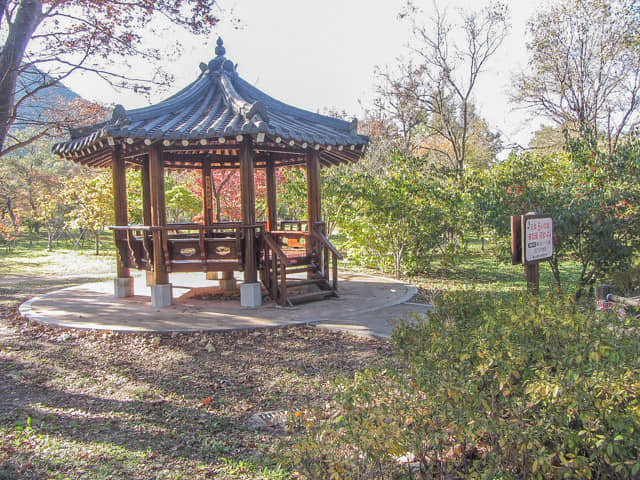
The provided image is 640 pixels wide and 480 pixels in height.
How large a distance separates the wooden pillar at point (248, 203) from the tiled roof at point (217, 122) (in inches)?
22.5

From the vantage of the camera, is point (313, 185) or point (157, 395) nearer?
point (157, 395)

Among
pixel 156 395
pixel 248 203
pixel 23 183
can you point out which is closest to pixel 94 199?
pixel 248 203

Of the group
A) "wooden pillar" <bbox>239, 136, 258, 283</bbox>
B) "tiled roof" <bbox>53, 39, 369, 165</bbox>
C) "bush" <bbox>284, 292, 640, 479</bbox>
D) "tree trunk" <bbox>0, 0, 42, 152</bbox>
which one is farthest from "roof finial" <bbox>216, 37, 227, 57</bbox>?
"bush" <bbox>284, 292, 640, 479</bbox>

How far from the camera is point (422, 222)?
36.1 ft

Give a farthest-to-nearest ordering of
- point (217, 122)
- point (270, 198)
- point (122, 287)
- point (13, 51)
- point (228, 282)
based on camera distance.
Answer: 1. point (270, 198)
2. point (228, 282)
3. point (122, 287)
4. point (217, 122)
5. point (13, 51)

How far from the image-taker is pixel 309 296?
8.07 meters

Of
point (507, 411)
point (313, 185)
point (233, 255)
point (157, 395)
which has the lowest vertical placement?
point (157, 395)

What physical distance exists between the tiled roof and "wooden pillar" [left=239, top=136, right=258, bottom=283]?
57 cm

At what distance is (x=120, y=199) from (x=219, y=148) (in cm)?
220

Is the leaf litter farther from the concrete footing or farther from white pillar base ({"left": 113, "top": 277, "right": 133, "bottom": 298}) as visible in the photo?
the concrete footing

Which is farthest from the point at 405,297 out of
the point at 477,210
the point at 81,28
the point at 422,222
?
the point at 81,28

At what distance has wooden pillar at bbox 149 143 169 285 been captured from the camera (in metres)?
7.61

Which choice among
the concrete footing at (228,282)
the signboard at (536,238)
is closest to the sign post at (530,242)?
the signboard at (536,238)

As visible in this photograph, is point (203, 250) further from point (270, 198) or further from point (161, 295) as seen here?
point (270, 198)
